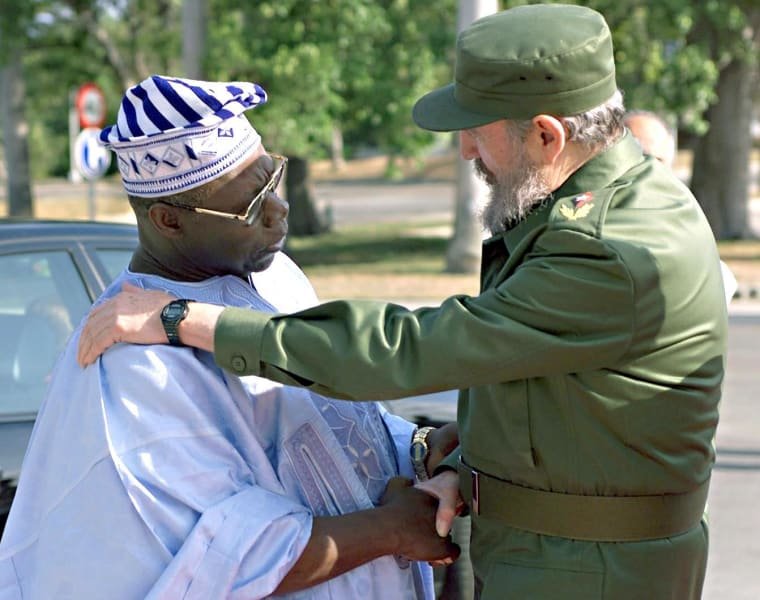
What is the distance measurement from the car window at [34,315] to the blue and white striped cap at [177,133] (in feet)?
5.52

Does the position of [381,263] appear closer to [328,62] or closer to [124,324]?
[328,62]

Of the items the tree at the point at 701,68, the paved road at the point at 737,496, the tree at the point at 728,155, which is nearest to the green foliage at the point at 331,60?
the tree at the point at 701,68

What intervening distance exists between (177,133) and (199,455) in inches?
22.3

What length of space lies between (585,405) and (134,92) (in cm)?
97

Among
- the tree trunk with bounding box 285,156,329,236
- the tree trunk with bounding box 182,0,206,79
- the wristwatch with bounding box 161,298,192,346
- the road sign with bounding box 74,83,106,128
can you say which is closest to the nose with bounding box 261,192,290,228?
the wristwatch with bounding box 161,298,192,346

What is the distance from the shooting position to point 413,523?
7.47 feet

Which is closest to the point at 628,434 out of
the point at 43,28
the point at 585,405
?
the point at 585,405

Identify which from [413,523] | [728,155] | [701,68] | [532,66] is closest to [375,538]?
[413,523]

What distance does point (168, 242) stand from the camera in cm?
224

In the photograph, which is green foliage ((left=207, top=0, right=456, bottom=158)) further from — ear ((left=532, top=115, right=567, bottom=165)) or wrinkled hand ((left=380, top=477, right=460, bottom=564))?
ear ((left=532, top=115, right=567, bottom=165))

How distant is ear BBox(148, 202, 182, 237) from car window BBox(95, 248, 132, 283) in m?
1.81

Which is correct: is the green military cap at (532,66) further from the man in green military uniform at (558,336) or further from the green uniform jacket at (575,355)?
the green uniform jacket at (575,355)

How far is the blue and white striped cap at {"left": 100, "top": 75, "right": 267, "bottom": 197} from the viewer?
212cm

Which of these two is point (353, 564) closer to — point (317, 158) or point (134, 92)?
point (134, 92)
